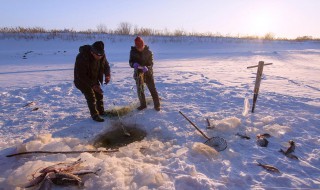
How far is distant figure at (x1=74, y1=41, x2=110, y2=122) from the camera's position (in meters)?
5.31

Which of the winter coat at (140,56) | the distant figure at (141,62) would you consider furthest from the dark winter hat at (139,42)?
the winter coat at (140,56)

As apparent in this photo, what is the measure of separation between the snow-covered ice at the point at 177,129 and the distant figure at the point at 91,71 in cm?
49

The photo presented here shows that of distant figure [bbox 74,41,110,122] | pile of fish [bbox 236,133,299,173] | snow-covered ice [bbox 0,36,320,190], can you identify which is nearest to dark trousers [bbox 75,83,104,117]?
distant figure [bbox 74,41,110,122]

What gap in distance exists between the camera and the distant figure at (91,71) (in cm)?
531

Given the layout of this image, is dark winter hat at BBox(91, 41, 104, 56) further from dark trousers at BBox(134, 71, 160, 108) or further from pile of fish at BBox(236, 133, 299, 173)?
pile of fish at BBox(236, 133, 299, 173)

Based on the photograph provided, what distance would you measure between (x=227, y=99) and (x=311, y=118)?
2.07m

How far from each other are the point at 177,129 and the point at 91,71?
205cm

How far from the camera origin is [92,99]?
5.72 meters

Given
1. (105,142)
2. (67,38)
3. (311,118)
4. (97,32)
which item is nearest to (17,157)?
(105,142)

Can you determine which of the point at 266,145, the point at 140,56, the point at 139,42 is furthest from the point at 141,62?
the point at 266,145

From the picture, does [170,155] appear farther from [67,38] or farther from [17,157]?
[67,38]

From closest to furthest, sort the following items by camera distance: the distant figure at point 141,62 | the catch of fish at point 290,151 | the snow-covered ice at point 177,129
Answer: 1. the snow-covered ice at point 177,129
2. the catch of fish at point 290,151
3. the distant figure at point 141,62

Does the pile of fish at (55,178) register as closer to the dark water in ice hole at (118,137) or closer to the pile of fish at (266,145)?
the dark water in ice hole at (118,137)

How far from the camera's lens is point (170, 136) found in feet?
16.7
